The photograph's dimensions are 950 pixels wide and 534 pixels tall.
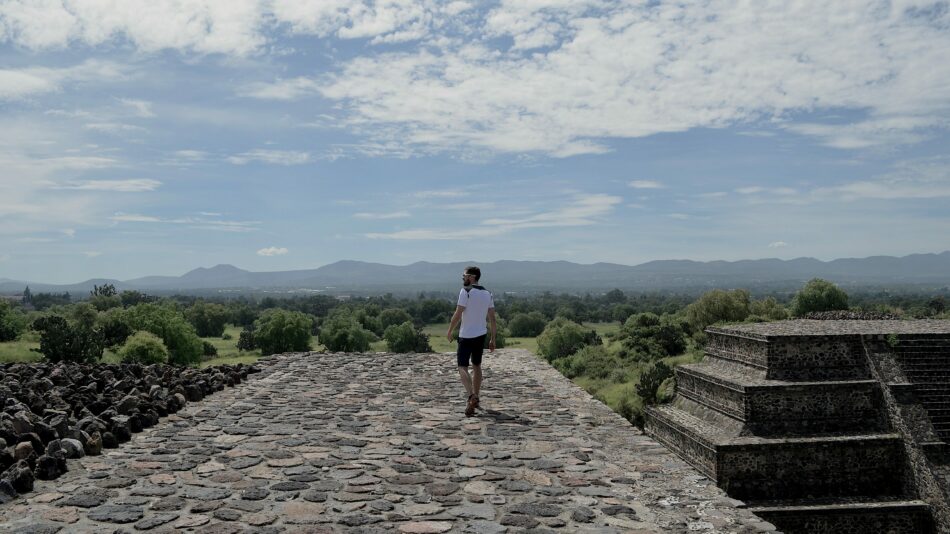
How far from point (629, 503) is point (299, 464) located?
335 cm

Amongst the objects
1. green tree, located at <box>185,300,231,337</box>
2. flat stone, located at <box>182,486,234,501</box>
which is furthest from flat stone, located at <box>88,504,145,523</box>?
green tree, located at <box>185,300,231,337</box>

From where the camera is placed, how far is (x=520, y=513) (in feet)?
18.0

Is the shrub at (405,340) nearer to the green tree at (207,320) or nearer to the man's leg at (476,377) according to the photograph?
the green tree at (207,320)

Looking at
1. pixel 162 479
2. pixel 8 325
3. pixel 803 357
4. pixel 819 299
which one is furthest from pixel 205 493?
pixel 819 299

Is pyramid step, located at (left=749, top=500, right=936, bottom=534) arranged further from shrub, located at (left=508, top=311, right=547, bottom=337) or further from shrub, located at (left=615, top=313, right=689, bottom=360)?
shrub, located at (left=508, top=311, right=547, bottom=337)

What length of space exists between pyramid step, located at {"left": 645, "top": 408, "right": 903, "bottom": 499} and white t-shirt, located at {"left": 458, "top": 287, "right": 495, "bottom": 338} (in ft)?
15.6

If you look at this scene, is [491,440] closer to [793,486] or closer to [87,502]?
[87,502]

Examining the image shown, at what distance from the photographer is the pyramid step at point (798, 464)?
1081 cm

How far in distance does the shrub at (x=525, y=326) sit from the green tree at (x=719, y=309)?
36.6 m

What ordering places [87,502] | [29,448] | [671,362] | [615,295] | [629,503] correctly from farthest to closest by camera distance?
[615,295], [671,362], [29,448], [629,503], [87,502]

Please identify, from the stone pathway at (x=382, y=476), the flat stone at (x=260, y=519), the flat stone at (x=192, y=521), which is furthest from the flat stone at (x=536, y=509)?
the flat stone at (x=192, y=521)

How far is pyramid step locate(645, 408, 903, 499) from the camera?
1081 cm

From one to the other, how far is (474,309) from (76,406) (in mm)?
5417

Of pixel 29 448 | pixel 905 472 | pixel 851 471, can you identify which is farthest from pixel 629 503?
pixel 905 472
